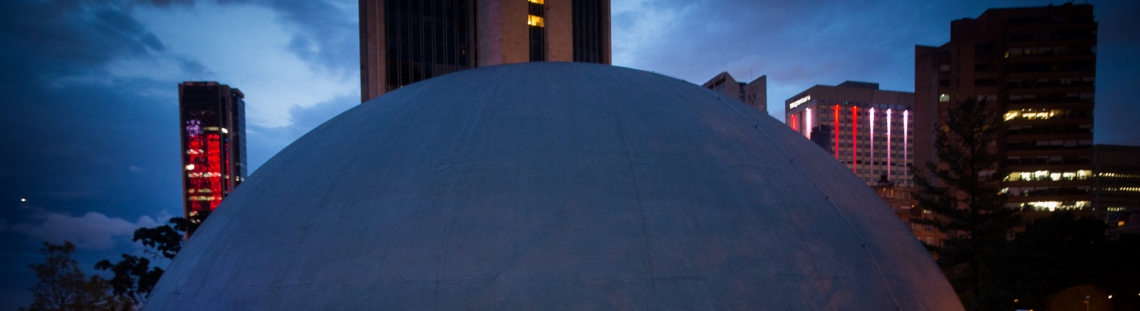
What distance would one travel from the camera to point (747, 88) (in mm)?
187750

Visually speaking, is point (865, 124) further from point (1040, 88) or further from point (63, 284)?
point (63, 284)

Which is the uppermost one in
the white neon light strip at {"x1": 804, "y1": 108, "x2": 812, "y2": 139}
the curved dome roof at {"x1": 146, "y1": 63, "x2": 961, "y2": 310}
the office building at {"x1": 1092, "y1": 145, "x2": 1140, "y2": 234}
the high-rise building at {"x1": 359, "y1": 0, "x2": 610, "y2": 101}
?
the high-rise building at {"x1": 359, "y1": 0, "x2": 610, "y2": 101}

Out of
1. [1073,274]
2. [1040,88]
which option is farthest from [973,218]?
[1040,88]

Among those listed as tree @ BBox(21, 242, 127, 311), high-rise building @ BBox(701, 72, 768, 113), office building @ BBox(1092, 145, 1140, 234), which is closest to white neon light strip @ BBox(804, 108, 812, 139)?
high-rise building @ BBox(701, 72, 768, 113)

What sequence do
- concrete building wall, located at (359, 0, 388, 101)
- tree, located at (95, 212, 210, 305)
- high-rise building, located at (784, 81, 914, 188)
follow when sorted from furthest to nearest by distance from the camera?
high-rise building, located at (784, 81, 914, 188) → concrete building wall, located at (359, 0, 388, 101) → tree, located at (95, 212, 210, 305)

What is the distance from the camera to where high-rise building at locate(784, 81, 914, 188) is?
580ft

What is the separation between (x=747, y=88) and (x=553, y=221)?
18982cm

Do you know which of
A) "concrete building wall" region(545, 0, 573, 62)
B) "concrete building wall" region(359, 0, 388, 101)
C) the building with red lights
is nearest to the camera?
"concrete building wall" region(545, 0, 573, 62)

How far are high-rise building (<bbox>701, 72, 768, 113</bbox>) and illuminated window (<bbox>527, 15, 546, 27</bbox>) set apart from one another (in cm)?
10104

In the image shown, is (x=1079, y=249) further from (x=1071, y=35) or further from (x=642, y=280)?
(x=1071, y=35)

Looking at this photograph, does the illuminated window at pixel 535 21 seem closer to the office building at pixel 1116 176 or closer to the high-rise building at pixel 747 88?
the high-rise building at pixel 747 88

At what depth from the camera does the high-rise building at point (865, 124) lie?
176750mm

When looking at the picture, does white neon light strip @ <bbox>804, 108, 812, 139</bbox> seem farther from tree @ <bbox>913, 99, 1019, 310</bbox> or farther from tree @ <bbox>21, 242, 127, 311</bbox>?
tree @ <bbox>21, 242, 127, 311</bbox>

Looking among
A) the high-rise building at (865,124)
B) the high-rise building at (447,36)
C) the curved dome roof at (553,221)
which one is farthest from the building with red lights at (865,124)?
the curved dome roof at (553,221)
